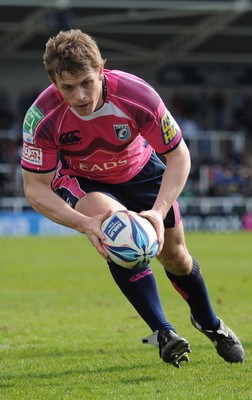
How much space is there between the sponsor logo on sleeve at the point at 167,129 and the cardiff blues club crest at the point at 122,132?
10.1 inches

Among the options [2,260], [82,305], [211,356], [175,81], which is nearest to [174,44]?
[175,81]

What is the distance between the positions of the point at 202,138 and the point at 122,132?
2857 cm

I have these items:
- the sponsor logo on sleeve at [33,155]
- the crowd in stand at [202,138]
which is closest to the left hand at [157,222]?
the sponsor logo on sleeve at [33,155]

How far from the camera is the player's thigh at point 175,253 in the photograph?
6.51 meters

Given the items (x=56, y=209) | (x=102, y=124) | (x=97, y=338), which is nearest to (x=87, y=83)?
(x=102, y=124)

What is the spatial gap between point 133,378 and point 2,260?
1331 centimetres

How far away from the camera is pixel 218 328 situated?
6742 millimetres

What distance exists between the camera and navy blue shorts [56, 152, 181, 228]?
6.44m

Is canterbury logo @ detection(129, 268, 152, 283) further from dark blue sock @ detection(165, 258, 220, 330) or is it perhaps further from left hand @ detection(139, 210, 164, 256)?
left hand @ detection(139, 210, 164, 256)

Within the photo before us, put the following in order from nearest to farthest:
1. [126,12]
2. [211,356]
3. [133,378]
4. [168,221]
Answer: [133,378] → [168,221] → [211,356] → [126,12]

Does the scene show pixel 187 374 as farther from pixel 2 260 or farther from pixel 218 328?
pixel 2 260

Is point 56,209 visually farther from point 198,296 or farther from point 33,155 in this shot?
point 198,296

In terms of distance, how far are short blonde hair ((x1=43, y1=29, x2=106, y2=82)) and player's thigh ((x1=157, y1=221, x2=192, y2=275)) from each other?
59.7 inches

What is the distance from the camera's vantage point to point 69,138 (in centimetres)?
604
